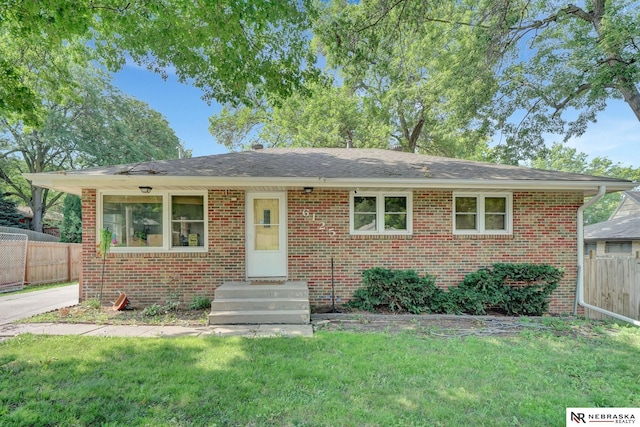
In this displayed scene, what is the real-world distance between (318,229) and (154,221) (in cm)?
370

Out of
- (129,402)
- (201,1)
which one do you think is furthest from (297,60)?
(129,402)

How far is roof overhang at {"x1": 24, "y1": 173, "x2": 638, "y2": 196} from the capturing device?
5.99 meters

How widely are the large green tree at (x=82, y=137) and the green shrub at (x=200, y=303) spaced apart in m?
14.9

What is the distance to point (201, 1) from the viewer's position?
5070mm

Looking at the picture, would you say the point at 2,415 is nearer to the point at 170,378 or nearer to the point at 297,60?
the point at 170,378

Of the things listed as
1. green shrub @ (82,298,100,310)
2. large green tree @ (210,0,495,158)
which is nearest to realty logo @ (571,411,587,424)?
large green tree @ (210,0,495,158)

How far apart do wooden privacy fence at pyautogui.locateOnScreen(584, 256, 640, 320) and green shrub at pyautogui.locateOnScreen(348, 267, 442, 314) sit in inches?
149

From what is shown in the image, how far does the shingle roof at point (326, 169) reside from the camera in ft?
21.0

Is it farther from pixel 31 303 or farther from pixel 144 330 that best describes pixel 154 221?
pixel 31 303

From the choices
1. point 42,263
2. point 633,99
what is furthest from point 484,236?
point 42,263

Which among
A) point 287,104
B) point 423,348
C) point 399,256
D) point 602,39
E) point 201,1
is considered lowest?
point 423,348

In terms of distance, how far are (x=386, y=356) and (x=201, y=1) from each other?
6207 mm

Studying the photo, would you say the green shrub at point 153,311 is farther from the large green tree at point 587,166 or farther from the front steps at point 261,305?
the large green tree at point 587,166

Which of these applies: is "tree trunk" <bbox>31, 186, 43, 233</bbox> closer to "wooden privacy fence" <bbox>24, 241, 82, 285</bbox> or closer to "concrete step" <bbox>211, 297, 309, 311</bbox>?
"wooden privacy fence" <bbox>24, 241, 82, 285</bbox>
